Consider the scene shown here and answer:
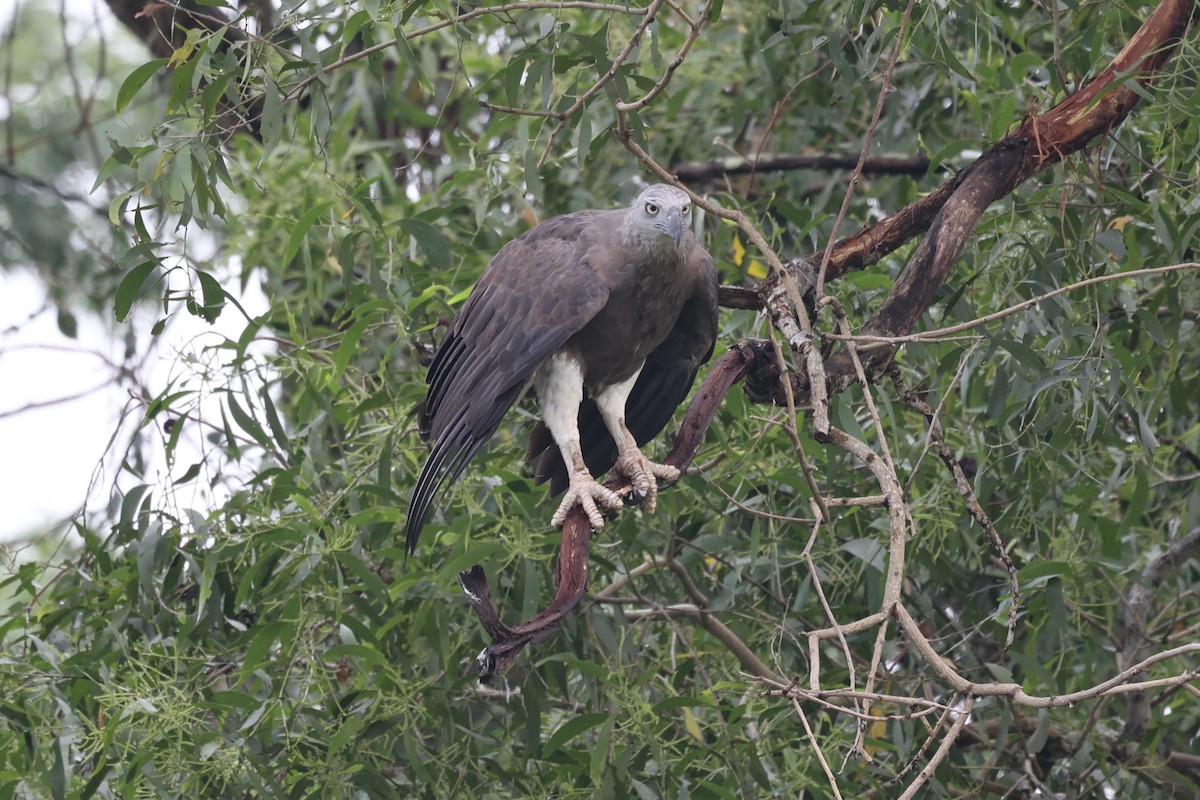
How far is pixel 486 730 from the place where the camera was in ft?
10.3

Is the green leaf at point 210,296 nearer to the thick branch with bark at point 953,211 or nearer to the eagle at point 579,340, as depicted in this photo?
the eagle at point 579,340

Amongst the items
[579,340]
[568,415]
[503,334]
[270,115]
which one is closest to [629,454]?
[568,415]

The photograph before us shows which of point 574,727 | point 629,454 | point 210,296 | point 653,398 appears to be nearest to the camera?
point 210,296

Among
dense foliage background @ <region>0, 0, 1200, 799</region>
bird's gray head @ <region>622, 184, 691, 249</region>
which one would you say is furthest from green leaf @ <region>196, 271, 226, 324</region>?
bird's gray head @ <region>622, 184, 691, 249</region>

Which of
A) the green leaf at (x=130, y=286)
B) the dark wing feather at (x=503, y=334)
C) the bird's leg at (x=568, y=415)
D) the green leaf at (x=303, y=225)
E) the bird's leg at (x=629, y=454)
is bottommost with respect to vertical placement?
the bird's leg at (x=629, y=454)

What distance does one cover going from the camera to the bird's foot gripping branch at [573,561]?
2207 millimetres

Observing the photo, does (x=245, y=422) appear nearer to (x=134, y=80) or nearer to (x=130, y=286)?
(x=130, y=286)

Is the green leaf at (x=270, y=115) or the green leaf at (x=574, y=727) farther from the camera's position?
the green leaf at (x=574, y=727)

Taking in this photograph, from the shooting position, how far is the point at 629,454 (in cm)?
311

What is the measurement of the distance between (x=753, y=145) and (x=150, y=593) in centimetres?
279

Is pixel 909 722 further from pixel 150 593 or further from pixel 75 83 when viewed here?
pixel 75 83

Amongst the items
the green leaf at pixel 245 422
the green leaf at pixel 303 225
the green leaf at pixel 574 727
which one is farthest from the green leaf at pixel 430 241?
the green leaf at pixel 574 727

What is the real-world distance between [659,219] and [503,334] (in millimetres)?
451

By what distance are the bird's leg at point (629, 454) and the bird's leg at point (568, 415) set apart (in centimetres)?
8
